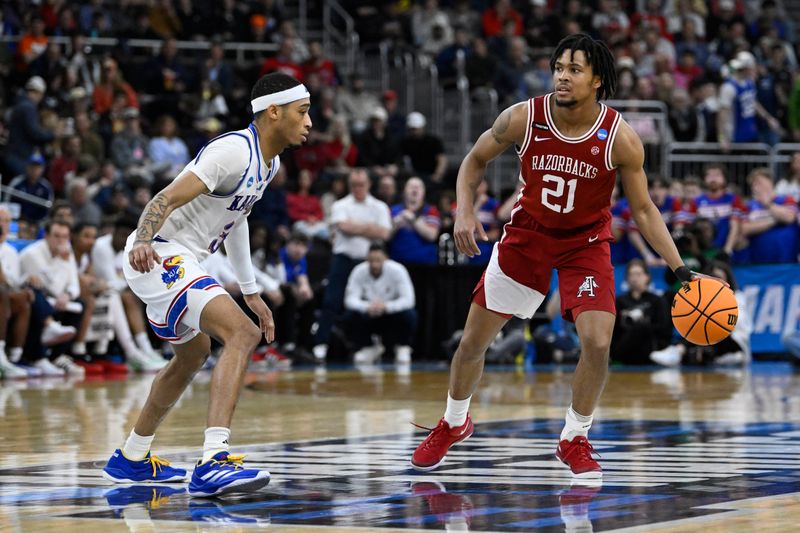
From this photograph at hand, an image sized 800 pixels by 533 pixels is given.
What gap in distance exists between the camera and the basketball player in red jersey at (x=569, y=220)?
7836mm

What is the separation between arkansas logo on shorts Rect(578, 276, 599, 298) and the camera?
795 centimetres

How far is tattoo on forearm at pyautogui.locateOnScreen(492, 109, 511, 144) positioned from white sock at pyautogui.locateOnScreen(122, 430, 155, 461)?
2415 mm

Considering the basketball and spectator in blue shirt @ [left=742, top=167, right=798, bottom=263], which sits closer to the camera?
the basketball

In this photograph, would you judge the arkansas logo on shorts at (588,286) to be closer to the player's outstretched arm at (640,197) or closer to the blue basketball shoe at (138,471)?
the player's outstretched arm at (640,197)

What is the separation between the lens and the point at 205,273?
24.5ft

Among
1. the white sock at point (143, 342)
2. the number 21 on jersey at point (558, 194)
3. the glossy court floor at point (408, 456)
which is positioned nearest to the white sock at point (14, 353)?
the glossy court floor at point (408, 456)

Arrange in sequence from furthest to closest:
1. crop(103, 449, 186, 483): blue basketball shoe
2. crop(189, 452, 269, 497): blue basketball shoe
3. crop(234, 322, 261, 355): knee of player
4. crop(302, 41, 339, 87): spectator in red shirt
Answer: crop(302, 41, 339, 87): spectator in red shirt < crop(103, 449, 186, 483): blue basketball shoe < crop(234, 322, 261, 355): knee of player < crop(189, 452, 269, 497): blue basketball shoe

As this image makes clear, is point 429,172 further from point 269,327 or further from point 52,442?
point 269,327

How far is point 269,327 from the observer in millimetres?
7719

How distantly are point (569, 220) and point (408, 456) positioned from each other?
174cm

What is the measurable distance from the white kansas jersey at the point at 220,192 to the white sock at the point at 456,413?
1625mm

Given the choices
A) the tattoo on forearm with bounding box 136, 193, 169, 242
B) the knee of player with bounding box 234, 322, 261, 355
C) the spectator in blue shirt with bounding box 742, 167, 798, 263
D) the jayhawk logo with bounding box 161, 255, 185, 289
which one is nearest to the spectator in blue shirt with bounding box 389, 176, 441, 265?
the spectator in blue shirt with bounding box 742, 167, 798, 263

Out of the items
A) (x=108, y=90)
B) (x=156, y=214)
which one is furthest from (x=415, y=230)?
(x=156, y=214)

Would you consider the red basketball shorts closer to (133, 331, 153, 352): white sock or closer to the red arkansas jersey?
the red arkansas jersey
